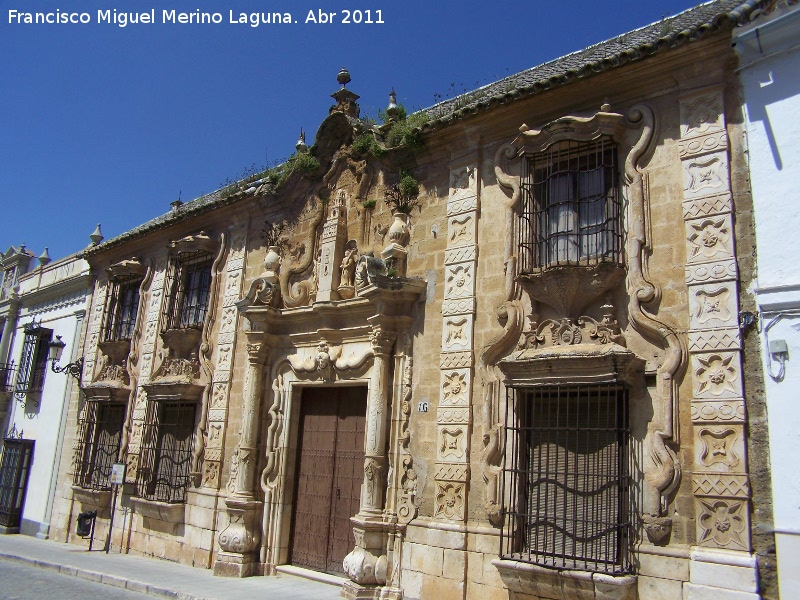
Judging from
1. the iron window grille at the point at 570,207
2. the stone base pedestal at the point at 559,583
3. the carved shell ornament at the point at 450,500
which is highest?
the iron window grille at the point at 570,207

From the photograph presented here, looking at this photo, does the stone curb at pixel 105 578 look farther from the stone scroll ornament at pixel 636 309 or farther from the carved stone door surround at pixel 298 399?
the stone scroll ornament at pixel 636 309

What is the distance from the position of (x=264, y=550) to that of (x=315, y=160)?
595 centimetres

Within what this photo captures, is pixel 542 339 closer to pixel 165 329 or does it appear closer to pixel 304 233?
pixel 304 233

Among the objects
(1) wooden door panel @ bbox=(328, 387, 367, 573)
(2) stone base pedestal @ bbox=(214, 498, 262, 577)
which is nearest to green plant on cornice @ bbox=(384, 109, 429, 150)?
(1) wooden door panel @ bbox=(328, 387, 367, 573)

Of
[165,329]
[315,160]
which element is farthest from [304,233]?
[165,329]

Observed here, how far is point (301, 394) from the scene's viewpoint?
1073cm

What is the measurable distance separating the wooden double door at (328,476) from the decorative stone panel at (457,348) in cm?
170

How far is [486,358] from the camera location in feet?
26.8

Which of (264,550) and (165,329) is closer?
(264,550)

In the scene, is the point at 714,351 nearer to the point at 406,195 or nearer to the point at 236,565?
the point at 406,195

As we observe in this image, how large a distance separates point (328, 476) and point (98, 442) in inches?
271

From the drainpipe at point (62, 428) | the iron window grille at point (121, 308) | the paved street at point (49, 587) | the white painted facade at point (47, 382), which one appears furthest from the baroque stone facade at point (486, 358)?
the white painted facade at point (47, 382)

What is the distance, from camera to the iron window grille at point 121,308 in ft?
49.4

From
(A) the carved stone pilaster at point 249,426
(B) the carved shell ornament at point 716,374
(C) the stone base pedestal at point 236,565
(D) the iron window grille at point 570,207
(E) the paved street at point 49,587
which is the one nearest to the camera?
(B) the carved shell ornament at point 716,374
